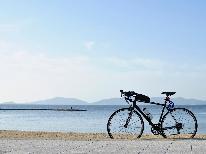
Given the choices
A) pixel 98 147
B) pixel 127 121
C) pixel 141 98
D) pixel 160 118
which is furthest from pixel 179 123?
pixel 98 147

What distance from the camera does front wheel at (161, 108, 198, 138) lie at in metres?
13.2

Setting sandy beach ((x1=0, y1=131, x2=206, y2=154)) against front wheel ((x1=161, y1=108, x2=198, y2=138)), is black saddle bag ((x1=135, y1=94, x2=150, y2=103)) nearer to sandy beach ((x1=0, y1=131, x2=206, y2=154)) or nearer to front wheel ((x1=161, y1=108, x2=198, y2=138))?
front wheel ((x1=161, y1=108, x2=198, y2=138))

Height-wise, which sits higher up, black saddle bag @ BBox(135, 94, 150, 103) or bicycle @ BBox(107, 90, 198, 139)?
black saddle bag @ BBox(135, 94, 150, 103)

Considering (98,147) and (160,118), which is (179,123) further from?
(98,147)

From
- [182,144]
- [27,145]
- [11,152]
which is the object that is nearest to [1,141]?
[27,145]

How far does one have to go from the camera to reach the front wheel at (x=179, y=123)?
43.3ft

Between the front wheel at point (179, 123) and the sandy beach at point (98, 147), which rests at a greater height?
the front wheel at point (179, 123)

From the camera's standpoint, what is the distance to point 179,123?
518 inches

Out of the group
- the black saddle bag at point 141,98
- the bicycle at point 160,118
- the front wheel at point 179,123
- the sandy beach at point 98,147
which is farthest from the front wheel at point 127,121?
the sandy beach at point 98,147

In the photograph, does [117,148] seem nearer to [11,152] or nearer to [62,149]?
[62,149]

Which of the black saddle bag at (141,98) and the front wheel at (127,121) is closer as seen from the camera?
the black saddle bag at (141,98)

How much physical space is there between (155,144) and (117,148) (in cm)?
107

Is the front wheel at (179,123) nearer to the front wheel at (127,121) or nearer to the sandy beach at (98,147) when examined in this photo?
the front wheel at (127,121)

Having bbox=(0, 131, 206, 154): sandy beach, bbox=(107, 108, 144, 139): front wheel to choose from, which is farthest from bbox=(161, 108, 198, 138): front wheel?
bbox=(0, 131, 206, 154): sandy beach
